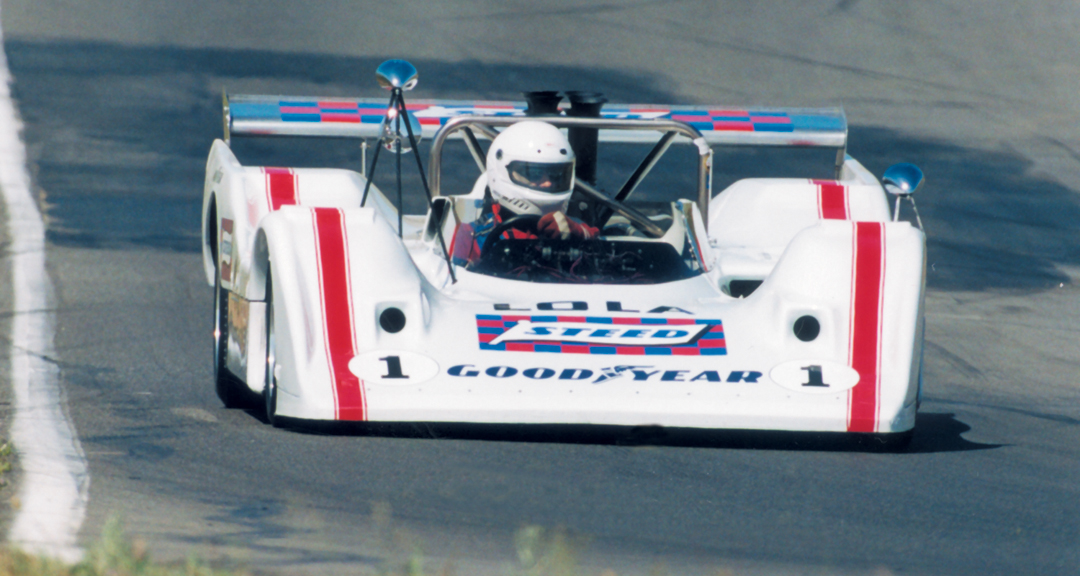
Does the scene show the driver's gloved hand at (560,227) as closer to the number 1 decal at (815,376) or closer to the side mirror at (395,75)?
the side mirror at (395,75)

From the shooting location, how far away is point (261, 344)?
6.53 m

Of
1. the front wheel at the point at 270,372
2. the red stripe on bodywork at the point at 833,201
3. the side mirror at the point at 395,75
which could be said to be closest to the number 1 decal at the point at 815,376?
the front wheel at the point at 270,372

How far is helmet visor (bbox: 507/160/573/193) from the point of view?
7.31 meters

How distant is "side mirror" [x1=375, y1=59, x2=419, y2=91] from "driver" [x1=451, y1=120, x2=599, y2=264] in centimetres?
52

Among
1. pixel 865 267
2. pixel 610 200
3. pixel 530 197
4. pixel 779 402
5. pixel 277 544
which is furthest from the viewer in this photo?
pixel 610 200

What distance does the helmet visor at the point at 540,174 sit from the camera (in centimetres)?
731

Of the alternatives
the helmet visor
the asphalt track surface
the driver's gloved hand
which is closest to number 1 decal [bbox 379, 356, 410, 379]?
the asphalt track surface

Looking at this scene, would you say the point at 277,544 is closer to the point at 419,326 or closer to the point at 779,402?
the point at 419,326

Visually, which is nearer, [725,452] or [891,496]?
[891,496]

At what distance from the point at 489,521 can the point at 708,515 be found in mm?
736

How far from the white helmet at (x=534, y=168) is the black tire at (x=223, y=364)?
136 centimetres

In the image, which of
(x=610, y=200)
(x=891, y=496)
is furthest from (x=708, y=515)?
(x=610, y=200)

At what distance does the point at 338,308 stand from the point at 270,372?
39cm

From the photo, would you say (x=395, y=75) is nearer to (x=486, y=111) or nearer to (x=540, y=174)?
(x=540, y=174)
